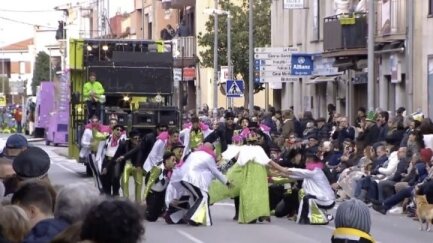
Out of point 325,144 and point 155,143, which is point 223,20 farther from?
point 155,143

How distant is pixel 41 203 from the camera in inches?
316

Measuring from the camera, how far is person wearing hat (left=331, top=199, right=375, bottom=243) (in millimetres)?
7637

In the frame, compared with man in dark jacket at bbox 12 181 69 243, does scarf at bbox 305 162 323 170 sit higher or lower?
lower

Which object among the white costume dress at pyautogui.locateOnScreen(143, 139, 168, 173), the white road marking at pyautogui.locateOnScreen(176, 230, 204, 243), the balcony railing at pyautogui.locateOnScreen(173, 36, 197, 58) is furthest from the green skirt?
the balcony railing at pyautogui.locateOnScreen(173, 36, 197, 58)

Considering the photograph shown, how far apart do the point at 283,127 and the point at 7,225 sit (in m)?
29.5

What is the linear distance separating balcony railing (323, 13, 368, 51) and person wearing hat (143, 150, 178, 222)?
18.9m

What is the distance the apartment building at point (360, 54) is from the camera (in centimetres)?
3778

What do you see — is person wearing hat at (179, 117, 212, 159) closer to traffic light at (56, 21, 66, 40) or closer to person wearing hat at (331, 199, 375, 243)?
person wearing hat at (331, 199, 375, 243)

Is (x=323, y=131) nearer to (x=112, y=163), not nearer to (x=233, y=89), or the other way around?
(x=112, y=163)

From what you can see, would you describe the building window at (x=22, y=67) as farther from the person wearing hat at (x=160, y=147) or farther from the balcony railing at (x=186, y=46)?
the person wearing hat at (x=160, y=147)

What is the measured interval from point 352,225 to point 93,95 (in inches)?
1062

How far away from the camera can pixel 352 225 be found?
767 cm

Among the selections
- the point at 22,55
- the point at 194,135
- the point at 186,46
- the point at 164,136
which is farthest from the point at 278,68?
the point at 22,55

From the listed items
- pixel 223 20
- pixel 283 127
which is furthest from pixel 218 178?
pixel 223 20
